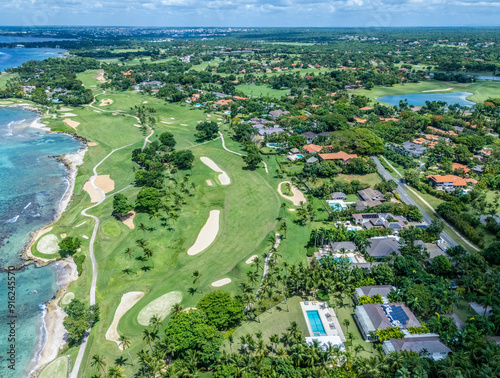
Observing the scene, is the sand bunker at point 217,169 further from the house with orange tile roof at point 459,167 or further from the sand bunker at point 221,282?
the house with orange tile roof at point 459,167

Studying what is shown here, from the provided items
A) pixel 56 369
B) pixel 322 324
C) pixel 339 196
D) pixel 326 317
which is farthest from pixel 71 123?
pixel 322 324

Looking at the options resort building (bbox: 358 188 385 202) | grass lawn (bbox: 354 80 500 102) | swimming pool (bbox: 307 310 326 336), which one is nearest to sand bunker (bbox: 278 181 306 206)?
resort building (bbox: 358 188 385 202)

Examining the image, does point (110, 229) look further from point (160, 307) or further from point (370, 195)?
point (370, 195)

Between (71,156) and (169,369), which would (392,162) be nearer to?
(169,369)

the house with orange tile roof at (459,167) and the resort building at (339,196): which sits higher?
the house with orange tile roof at (459,167)

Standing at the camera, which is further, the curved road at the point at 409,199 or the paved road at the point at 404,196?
the paved road at the point at 404,196

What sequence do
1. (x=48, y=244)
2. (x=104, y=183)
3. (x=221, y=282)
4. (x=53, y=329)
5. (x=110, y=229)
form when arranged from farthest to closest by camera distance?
1. (x=104, y=183)
2. (x=110, y=229)
3. (x=48, y=244)
4. (x=221, y=282)
5. (x=53, y=329)

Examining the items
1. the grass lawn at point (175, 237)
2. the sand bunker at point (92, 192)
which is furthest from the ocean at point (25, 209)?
the sand bunker at point (92, 192)
